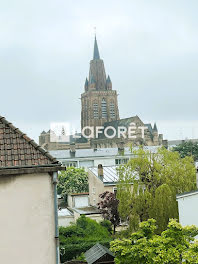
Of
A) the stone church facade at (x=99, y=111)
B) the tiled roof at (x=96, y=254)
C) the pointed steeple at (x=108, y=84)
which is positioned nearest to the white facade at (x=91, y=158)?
the tiled roof at (x=96, y=254)

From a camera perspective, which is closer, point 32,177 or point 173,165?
point 32,177

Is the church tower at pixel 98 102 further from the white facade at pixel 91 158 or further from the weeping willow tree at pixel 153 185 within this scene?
the weeping willow tree at pixel 153 185

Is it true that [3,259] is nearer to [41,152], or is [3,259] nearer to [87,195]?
[41,152]

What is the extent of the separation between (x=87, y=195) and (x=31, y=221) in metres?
24.6

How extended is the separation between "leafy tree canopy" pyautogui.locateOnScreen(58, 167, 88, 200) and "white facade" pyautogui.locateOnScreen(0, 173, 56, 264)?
119 ft

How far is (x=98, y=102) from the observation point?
145 meters

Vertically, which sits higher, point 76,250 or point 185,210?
point 185,210

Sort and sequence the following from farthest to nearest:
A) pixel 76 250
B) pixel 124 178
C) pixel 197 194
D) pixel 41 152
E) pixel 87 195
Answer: pixel 87 195 < pixel 124 178 < pixel 76 250 < pixel 197 194 < pixel 41 152

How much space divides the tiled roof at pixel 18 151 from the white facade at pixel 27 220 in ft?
1.10

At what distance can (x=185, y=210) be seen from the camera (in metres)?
17.3

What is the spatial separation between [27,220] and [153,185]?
48.7 feet

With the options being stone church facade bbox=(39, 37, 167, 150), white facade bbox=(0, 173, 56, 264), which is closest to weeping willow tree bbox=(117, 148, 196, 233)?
white facade bbox=(0, 173, 56, 264)

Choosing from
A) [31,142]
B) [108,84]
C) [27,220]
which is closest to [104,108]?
[108,84]

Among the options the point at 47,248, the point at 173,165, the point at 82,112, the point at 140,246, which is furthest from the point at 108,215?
the point at 82,112
